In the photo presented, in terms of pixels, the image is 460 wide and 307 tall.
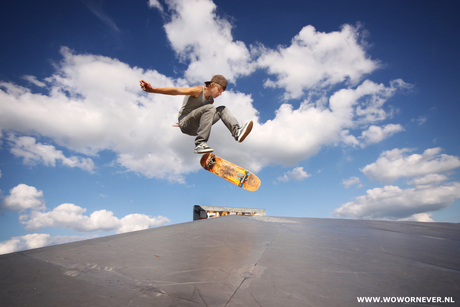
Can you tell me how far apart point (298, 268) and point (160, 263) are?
29.8 inches

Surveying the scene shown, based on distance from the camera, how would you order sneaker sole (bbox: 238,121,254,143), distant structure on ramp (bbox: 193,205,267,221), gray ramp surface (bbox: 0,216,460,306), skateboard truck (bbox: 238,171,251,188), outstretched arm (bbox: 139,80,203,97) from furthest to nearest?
distant structure on ramp (bbox: 193,205,267,221) → skateboard truck (bbox: 238,171,251,188) → sneaker sole (bbox: 238,121,254,143) → outstretched arm (bbox: 139,80,203,97) → gray ramp surface (bbox: 0,216,460,306)

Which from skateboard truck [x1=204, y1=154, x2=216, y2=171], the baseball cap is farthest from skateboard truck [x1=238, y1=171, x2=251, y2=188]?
the baseball cap

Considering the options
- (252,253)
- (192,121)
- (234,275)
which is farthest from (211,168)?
(234,275)

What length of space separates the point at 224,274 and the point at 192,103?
3589mm

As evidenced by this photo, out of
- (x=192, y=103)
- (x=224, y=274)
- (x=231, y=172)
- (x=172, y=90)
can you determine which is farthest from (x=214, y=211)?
(x=224, y=274)

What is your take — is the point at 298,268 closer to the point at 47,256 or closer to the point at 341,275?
the point at 341,275

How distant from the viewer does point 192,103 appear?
4.18 meters

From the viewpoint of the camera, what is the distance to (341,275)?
3.45 ft

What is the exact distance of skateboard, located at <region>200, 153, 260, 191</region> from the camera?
5410 millimetres

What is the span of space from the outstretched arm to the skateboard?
1914mm

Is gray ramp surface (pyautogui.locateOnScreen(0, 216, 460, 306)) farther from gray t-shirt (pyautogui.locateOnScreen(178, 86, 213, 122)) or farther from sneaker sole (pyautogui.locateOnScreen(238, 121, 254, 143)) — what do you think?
gray t-shirt (pyautogui.locateOnScreen(178, 86, 213, 122))

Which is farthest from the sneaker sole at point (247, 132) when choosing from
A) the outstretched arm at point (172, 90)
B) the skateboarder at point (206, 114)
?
the outstretched arm at point (172, 90)

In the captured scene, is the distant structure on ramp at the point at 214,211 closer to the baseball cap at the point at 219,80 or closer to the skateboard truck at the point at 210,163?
the skateboard truck at the point at 210,163

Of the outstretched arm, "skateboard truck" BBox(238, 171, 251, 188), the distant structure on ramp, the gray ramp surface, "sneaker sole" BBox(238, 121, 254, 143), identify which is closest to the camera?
the gray ramp surface
